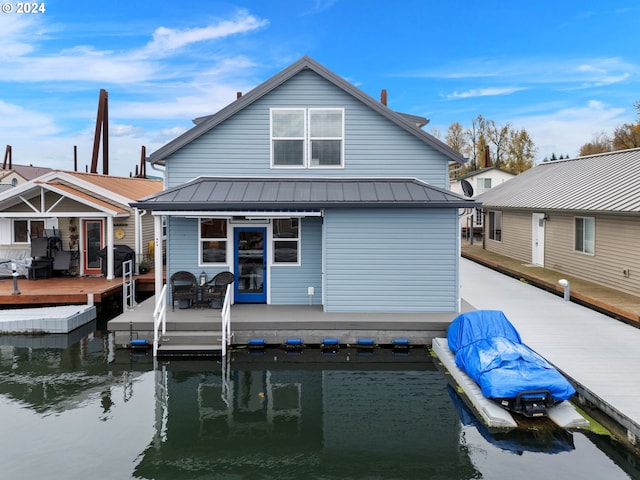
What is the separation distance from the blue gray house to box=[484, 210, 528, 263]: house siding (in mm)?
9584

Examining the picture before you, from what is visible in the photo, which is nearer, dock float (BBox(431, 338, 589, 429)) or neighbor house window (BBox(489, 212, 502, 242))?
dock float (BBox(431, 338, 589, 429))

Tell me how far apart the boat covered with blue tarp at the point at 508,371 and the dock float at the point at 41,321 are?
9.51m

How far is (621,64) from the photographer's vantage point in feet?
138

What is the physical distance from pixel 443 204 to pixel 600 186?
314 inches

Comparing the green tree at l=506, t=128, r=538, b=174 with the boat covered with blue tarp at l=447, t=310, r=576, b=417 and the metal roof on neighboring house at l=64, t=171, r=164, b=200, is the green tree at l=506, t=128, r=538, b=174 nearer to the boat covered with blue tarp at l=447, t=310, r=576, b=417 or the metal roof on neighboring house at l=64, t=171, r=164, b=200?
the metal roof on neighboring house at l=64, t=171, r=164, b=200

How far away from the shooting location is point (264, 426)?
7195 millimetres

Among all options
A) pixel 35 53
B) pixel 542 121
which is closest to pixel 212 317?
pixel 35 53

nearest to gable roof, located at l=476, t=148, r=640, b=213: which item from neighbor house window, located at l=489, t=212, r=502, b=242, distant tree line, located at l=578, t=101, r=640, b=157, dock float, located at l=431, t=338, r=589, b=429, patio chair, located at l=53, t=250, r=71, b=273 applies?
neighbor house window, located at l=489, t=212, r=502, b=242

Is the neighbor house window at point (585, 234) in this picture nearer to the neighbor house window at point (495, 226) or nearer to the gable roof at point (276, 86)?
the gable roof at point (276, 86)

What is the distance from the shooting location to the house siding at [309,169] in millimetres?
12055

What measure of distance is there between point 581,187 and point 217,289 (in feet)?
42.6

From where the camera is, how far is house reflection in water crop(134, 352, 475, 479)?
19.9 feet

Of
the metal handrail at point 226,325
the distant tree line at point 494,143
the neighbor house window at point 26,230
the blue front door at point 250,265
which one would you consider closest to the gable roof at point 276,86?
the blue front door at point 250,265

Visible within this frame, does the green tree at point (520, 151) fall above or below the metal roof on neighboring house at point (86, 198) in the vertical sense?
above
